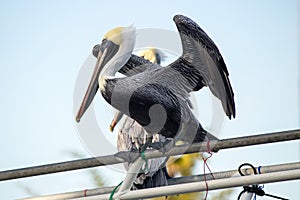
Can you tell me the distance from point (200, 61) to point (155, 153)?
155 cm

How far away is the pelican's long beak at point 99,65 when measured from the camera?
12.1 ft

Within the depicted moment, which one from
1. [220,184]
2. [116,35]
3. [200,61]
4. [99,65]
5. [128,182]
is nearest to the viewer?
[220,184]

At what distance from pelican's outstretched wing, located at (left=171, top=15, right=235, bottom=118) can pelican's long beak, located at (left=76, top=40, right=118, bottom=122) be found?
0.46m

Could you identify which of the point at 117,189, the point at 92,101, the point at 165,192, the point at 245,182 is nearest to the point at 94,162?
the point at 117,189

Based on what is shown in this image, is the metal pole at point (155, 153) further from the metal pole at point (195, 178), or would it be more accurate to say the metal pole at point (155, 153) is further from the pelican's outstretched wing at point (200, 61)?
the pelican's outstretched wing at point (200, 61)

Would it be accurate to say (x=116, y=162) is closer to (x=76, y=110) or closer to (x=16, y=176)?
(x=16, y=176)

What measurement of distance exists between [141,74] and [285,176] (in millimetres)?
2070

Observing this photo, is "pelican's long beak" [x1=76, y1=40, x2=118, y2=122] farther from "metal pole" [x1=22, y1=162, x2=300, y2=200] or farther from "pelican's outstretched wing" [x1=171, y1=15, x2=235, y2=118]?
"metal pole" [x1=22, y1=162, x2=300, y2=200]

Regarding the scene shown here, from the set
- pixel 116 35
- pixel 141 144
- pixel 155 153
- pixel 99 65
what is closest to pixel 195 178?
pixel 155 153

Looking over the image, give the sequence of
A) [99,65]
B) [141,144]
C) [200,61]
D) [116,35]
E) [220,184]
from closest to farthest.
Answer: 1. [220,184]
2. [200,61]
3. [99,65]
4. [116,35]
5. [141,144]

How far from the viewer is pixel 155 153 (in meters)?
2.23

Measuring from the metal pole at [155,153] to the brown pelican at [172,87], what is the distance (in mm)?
1100

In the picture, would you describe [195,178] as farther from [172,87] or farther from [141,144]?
[141,144]

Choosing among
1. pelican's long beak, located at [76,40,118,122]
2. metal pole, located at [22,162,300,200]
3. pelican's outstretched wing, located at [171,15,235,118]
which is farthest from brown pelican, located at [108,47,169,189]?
metal pole, located at [22,162,300,200]
